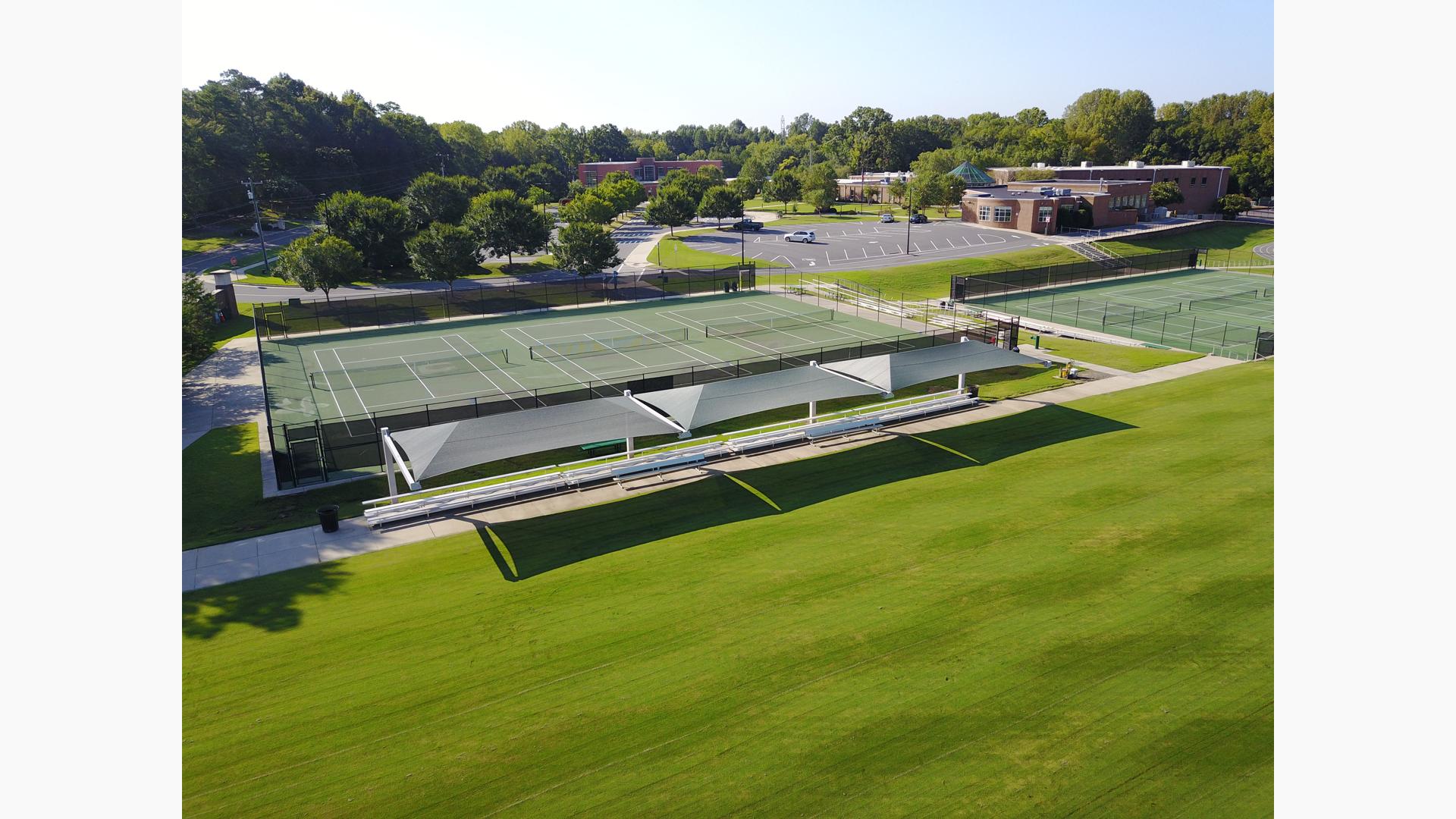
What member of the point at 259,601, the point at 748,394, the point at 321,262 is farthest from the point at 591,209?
the point at 259,601

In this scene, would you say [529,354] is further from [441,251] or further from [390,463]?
[441,251]

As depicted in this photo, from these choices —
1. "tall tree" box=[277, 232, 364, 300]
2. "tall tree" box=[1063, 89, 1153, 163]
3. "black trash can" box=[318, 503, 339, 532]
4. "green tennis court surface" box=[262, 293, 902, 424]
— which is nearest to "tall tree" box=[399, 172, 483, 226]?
"tall tree" box=[277, 232, 364, 300]

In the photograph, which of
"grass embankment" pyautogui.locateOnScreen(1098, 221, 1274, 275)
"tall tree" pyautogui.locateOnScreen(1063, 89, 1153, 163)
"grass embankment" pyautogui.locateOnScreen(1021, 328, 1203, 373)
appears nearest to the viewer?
"grass embankment" pyautogui.locateOnScreen(1021, 328, 1203, 373)

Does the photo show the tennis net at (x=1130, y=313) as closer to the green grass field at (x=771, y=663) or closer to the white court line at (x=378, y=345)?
the green grass field at (x=771, y=663)

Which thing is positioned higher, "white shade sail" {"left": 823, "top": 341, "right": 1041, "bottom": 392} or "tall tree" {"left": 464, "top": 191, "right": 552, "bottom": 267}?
"tall tree" {"left": 464, "top": 191, "right": 552, "bottom": 267}

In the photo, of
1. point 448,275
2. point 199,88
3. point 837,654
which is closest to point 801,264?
point 448,275

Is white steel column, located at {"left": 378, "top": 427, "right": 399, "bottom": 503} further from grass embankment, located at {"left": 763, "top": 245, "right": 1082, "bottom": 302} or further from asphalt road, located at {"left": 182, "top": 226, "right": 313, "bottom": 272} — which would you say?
asphalt road, located at {"left": 182, "top": 226, "right": 313, "bottom": 272}

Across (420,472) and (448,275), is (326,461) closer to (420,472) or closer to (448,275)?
(420,472)
